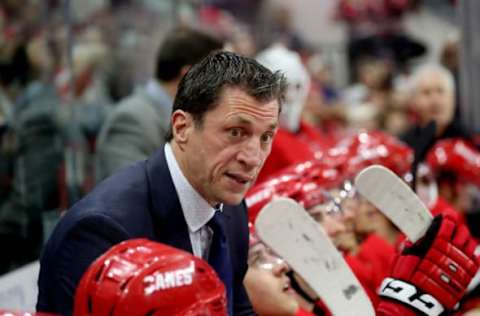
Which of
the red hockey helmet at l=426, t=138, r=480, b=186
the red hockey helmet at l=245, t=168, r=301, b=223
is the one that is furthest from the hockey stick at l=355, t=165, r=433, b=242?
the red hockey helmet at l=426, t=138, r=480, b=186

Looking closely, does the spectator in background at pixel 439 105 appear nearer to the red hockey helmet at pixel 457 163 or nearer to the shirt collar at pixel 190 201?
the red hockey helmet at pixel 457 163

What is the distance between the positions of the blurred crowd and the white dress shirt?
2.08ft

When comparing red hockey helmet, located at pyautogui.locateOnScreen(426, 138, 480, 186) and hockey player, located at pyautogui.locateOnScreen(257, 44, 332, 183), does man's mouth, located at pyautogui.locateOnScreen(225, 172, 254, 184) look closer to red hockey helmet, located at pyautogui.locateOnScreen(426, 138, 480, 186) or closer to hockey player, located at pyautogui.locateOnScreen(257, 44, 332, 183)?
hockey player, located at pyautogui.locateOnScreen(257, 44, 332, 183)

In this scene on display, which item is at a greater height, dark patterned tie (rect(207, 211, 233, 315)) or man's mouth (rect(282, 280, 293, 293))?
dark patterned tie (rect(207, 211, 233, 315))

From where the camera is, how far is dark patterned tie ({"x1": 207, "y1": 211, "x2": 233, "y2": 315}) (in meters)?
2.35

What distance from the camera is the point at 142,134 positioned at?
4074 millimetres

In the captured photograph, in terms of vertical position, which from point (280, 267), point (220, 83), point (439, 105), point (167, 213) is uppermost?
point (220, 83)

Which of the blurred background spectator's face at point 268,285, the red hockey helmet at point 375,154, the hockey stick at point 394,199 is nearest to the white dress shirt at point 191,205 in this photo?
the blurred background spectator's face at point 268,285

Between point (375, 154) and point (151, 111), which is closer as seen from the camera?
point (375, 154)

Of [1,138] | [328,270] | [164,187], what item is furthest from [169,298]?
[1,138]

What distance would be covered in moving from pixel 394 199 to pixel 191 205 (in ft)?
1.86

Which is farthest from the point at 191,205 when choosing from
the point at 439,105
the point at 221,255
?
the point at 439,105

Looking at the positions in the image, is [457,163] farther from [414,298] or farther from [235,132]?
[235,132]

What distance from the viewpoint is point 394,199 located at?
2658 mm
